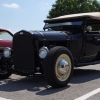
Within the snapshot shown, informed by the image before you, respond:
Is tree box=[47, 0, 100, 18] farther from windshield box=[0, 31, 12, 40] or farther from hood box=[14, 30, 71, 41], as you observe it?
hood box=[14, 30, 71, 41]

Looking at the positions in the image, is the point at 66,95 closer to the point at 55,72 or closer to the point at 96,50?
the point at 55,72

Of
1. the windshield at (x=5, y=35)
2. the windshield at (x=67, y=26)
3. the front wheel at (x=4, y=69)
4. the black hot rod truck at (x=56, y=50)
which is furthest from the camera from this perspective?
the windshield at (x=5, y=35)

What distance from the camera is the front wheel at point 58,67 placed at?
528cm

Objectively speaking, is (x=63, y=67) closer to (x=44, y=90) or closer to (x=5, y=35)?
(x=44, y=90)

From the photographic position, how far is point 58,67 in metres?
5.55

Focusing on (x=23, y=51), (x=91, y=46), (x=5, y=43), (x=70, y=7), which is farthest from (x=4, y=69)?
(x=70, y=7)

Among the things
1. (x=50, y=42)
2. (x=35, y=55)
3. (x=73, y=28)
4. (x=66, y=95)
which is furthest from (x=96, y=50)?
(x=66, y=95)

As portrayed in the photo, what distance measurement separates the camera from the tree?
128ft

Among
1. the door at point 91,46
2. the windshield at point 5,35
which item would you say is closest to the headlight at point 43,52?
the door at point 91,46

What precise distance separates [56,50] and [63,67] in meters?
0.47

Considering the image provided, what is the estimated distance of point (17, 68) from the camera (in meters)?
6.14

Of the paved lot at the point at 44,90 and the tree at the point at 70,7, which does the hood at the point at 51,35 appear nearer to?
the paved lot at the point at 44,90

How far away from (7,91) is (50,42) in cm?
186

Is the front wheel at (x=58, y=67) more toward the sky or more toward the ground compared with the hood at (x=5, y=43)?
more toward the ground
